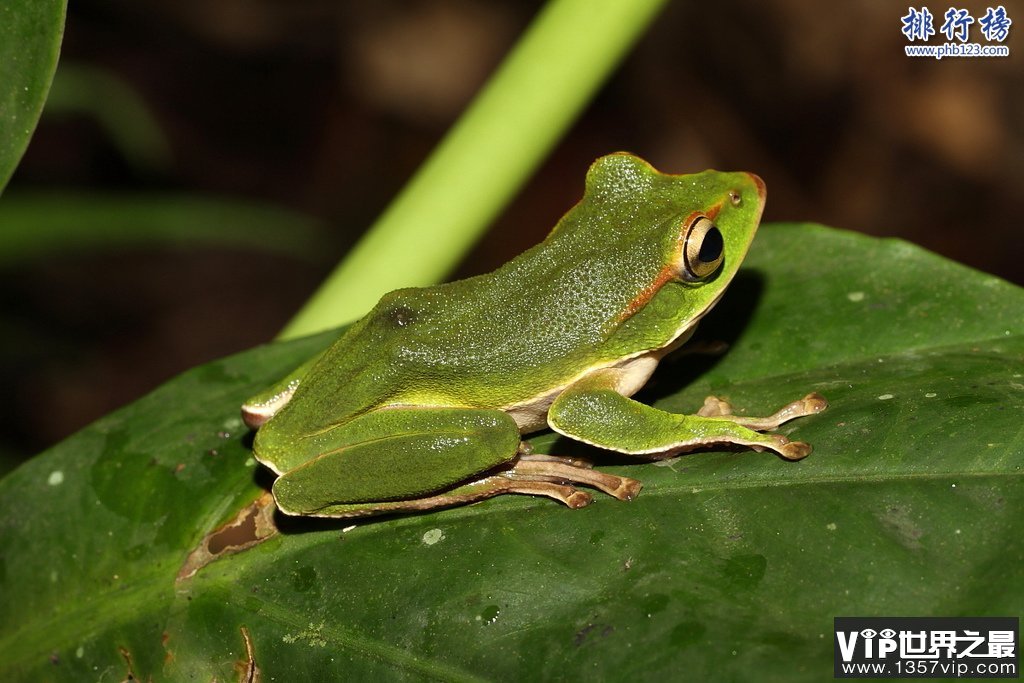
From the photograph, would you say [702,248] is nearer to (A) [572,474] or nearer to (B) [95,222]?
(A) [572,474]

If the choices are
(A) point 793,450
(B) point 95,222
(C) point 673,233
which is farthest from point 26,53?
(B) point 95,222

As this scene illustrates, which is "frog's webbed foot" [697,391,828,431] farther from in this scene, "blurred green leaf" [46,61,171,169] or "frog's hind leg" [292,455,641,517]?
"blurred green leaf" [46,61,171,169]

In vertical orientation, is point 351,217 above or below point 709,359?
below

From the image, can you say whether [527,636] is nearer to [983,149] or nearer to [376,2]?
[983,149]

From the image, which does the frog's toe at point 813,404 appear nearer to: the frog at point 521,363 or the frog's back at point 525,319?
the frog at point 521,363

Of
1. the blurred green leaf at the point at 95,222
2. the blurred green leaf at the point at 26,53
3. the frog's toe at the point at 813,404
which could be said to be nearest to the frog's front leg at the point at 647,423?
the frog's toe at the point at 813,404

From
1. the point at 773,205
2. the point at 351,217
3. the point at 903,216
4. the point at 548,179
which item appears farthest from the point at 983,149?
the point at 351,217
